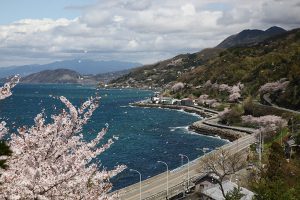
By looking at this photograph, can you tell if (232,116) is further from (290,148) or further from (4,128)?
(4,128)


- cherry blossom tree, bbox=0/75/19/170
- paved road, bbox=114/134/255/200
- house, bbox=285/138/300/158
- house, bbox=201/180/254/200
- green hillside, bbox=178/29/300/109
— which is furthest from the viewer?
green hillside, bbox=178/29/300/109

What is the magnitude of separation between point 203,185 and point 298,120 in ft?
102

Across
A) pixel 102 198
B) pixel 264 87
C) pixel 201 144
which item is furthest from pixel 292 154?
pixel 264 87

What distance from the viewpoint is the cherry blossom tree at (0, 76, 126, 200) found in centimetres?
885

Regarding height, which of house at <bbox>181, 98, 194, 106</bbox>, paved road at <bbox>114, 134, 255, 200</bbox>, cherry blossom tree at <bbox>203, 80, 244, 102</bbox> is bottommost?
house at <bbox>181, 98, 194, 106</bbox>

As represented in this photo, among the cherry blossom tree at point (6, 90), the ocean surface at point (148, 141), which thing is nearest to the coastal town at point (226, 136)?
the ocean surface at point (148, 141)

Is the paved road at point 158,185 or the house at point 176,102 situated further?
the house at point 176,102

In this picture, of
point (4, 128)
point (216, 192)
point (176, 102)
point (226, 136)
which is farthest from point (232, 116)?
point (4, 128)

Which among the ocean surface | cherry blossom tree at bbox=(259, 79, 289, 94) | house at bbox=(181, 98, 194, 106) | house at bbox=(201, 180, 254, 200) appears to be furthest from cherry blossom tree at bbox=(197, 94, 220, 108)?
house at bbox=(201, 180, 254, 200)

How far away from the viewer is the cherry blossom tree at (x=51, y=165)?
8852 mm

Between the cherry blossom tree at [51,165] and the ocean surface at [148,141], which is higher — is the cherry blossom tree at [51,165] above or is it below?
above

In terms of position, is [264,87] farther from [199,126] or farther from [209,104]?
[209,104]

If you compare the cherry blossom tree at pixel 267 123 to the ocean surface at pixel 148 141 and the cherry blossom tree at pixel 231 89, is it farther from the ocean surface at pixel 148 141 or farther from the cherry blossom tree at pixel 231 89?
the cherry blossom tree at pixel 231 89

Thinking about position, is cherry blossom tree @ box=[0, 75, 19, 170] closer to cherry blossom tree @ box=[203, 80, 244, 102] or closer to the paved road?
Answer: the paved road
